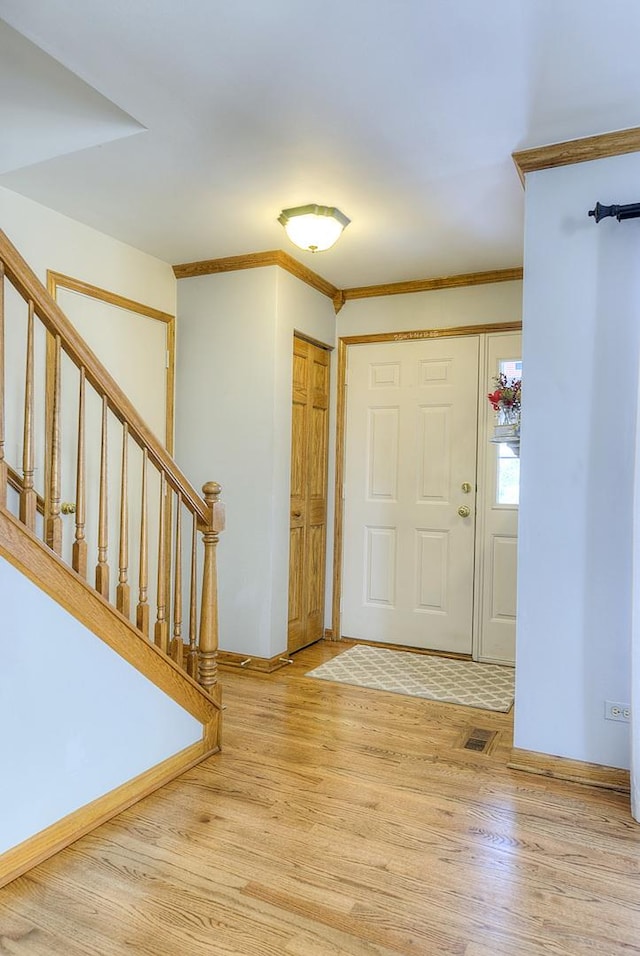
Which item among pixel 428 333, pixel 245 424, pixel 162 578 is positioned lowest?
pixel 162 578

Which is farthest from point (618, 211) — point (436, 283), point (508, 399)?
point (436, 283)

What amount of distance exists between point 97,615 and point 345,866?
1082mm

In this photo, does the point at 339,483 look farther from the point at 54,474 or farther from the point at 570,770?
the point at 54,474

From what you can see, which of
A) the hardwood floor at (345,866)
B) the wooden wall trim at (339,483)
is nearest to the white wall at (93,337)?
the wooden wall trim at (339,483)

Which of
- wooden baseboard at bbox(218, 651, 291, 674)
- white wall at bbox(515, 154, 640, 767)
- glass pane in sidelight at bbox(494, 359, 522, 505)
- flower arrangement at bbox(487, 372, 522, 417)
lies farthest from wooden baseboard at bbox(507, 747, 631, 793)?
glass pane in sidelight at bbox(494, 359, 522, 505)

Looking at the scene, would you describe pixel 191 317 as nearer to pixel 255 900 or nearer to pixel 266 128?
pixel 266 128

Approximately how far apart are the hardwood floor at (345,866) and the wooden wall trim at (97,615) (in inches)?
11.6

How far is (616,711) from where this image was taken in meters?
2.36

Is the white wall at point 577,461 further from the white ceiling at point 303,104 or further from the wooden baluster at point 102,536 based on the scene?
the wooden baluster at point 102,536

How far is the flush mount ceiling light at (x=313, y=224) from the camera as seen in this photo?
2.92 meters

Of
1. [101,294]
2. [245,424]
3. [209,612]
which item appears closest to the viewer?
[209,612]

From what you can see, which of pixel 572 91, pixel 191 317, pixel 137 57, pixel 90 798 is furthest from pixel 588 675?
pixel 191 317

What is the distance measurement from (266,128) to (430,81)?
617 millimetres

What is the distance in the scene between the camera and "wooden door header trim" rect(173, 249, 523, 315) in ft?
12.1
